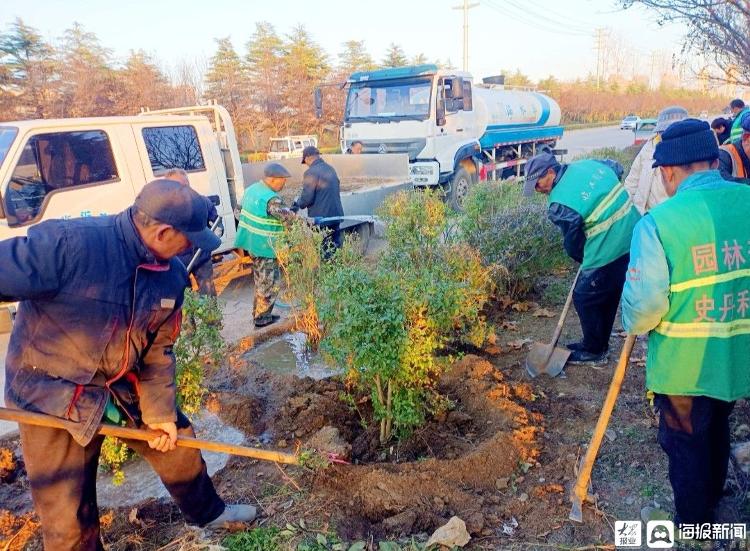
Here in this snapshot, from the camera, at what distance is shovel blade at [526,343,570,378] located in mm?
4082

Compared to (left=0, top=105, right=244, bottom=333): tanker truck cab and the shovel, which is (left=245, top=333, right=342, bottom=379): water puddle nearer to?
the shovel

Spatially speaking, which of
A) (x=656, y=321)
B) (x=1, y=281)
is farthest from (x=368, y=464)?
(x=1, y=281)

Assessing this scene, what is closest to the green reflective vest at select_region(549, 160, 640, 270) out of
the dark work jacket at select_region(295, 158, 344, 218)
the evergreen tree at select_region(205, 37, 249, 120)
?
the dark work jacket at select_region(295, 158, 344, 218)

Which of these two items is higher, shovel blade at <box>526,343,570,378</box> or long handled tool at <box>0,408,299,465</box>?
long handled tool at <box>0,408,299,465</box>

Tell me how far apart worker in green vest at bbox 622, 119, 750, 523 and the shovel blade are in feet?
5.61

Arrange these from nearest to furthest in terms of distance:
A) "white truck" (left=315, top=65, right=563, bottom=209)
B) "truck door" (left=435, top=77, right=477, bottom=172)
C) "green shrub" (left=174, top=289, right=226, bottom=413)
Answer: "green shrub" (left=174, top=289, right=226, bottom=413)
"white truck" (left=315, top=65, right=563, bottom=209)
"truck door" (left=435, top=77, right=477, bottom=172)

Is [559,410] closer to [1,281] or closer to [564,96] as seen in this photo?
[1,281]

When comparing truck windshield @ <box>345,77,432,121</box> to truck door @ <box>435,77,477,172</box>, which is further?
truck door @ <box>435,77,477,172</box>

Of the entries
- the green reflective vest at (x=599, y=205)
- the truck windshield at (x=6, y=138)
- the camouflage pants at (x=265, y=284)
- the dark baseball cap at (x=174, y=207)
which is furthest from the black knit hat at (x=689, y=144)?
the truck windshield at (x=6, y=138)

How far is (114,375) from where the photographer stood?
2191 mm

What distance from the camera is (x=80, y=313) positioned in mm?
1992

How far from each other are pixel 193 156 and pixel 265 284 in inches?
68.8

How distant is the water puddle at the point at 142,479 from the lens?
9.91 ft

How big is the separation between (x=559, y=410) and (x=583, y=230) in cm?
134
